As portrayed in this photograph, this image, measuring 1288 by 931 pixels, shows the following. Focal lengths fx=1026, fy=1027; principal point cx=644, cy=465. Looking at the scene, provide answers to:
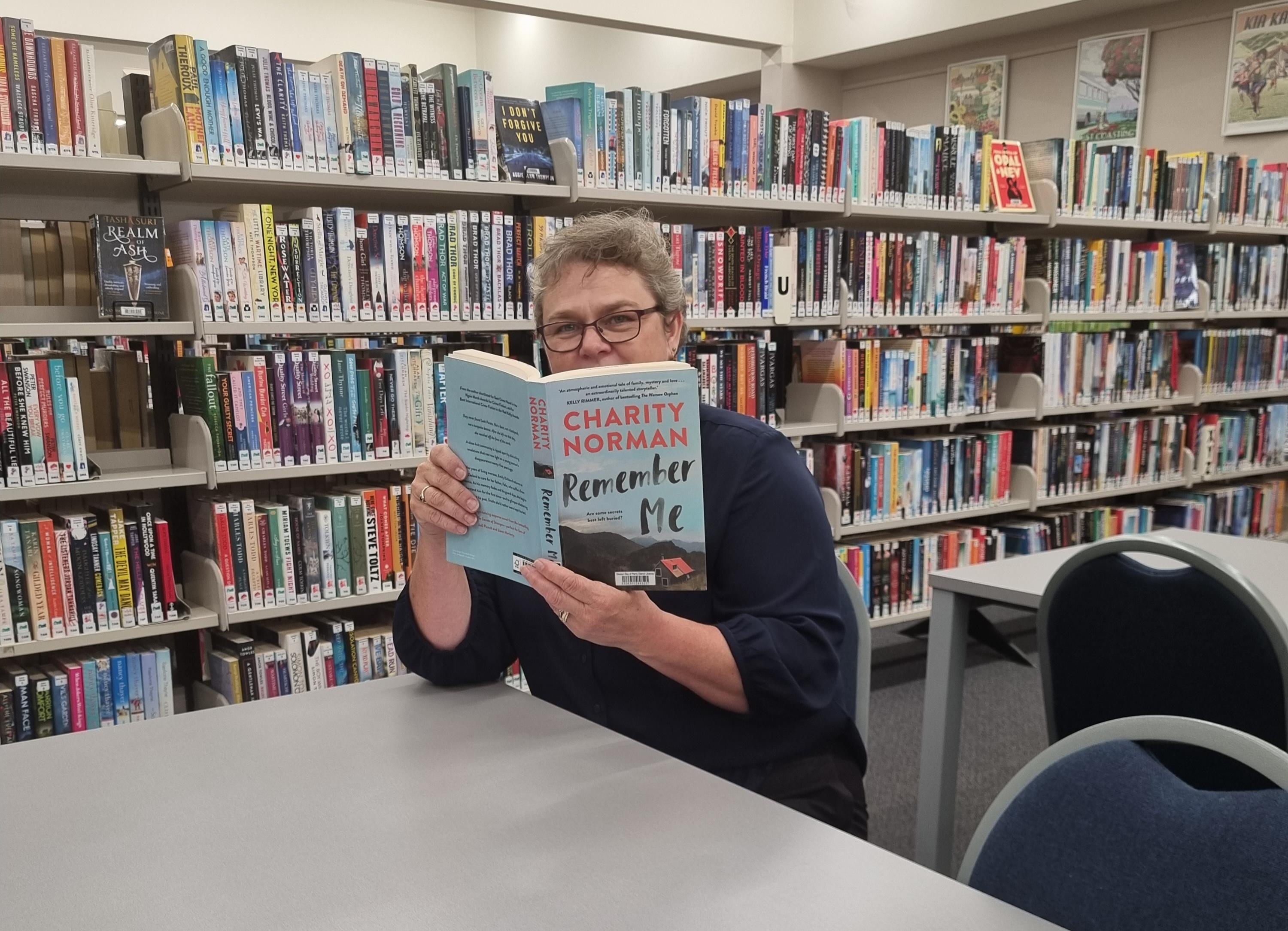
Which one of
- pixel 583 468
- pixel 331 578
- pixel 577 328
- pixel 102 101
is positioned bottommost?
pixel 331 578

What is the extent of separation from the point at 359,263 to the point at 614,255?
1391 mm

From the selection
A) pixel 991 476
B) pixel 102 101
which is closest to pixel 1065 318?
pixel 991 476

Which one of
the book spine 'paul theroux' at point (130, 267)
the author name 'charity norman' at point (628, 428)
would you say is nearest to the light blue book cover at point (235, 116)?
the book spine 'paul theroux' at point (130, 267)

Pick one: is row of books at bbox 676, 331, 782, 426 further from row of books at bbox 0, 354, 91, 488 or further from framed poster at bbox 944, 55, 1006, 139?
framed poster at bbox 944, 55, 1006, 139

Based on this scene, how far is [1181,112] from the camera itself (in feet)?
16.6

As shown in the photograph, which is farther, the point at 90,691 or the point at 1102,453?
the point at 1102,453

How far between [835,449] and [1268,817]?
2791 millimetres

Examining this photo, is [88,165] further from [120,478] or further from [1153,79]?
[1153,79]

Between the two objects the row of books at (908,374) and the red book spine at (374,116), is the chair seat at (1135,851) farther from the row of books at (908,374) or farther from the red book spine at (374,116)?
the row of books at (908,374)

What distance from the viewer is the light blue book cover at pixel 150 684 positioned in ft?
8.09

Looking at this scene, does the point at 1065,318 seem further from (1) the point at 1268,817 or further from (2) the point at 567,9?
(1) the point at 1268,817

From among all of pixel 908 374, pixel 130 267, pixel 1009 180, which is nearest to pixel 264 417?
pixel 130 267

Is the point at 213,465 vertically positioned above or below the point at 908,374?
below

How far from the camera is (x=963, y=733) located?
313 centimetres
